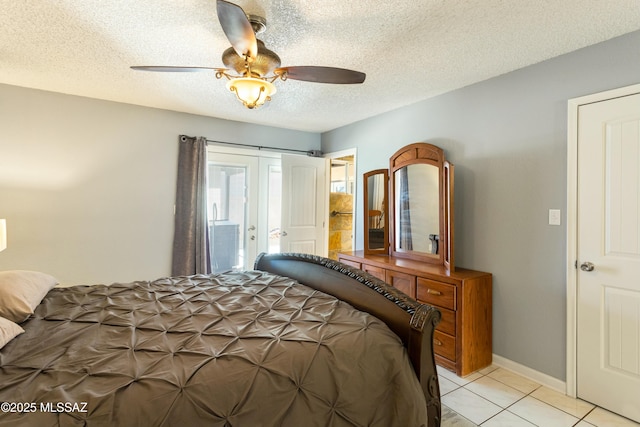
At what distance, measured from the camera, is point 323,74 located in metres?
1.95

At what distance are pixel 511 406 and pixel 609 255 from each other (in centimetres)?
121

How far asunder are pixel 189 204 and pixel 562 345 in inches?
151

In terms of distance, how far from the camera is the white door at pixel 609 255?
2.03m

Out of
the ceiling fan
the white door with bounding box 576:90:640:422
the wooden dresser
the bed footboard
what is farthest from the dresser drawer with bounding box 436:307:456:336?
the ceiling fan

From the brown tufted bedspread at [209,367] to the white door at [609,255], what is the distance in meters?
1.63

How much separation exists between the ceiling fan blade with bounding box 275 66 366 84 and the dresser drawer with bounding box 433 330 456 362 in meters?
2.05

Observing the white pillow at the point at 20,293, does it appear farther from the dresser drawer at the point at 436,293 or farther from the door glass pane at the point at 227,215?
the dresser drawer at the point at 436,293

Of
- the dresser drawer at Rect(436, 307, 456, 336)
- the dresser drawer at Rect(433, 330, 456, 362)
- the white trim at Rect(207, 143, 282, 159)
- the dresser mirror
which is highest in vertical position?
the white trim at Rect(207, 143, 282, 159)

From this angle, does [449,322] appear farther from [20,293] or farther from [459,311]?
[20,293]

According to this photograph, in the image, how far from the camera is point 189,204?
3859mm

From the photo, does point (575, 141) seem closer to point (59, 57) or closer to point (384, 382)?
point (384, 382)

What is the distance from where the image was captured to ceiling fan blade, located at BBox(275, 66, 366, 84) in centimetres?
189

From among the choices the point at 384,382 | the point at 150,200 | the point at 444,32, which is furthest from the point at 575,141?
the point at 150,200

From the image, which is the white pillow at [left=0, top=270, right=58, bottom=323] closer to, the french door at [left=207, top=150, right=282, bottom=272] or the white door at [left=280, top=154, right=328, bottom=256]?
the french door at [left=207, top=150, right=282, bottom=272]
